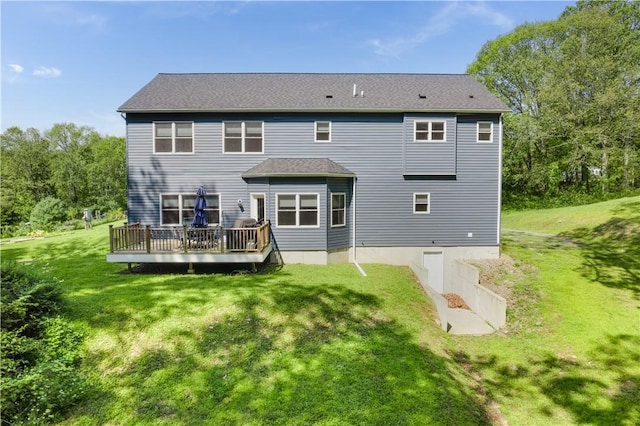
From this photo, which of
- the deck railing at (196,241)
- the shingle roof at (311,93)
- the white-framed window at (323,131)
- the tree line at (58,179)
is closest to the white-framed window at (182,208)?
the deck railing at (196,241)

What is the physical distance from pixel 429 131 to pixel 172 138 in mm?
11635

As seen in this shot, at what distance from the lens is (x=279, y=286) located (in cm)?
1012

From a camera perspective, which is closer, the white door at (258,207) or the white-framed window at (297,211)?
the white-framed window at (297,211)

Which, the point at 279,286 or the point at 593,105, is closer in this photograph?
the point at 279,286

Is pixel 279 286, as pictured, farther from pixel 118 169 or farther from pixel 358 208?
pixel 118 169

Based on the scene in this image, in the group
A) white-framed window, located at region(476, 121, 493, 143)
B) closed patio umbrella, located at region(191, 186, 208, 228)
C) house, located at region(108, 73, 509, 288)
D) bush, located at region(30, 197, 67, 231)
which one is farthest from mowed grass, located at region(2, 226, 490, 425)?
bush, located at region(30, 197, 67, 231)

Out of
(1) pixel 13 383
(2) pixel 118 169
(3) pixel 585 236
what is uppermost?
(2) pixel 118 169

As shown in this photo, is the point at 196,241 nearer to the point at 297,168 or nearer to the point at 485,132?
the point at 297,168

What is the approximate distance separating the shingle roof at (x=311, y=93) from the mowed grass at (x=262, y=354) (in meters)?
7.85

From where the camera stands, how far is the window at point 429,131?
14.0 meters

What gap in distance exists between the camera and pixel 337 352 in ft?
23.0

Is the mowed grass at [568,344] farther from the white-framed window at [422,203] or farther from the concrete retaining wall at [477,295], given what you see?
the white-framed window at [422,203]

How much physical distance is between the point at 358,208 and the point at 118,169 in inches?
1741

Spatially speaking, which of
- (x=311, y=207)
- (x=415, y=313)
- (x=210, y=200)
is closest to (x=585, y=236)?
(x=415, y=313)
